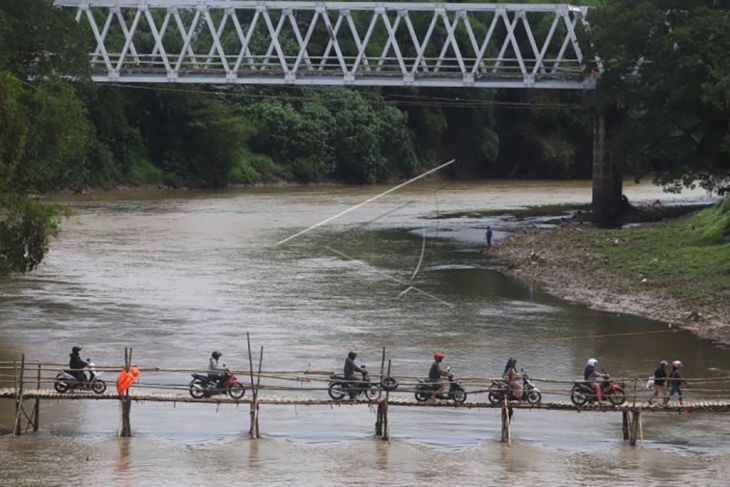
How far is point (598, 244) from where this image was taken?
61125 mm

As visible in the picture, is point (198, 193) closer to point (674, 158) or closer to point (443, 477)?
point (674, 158)

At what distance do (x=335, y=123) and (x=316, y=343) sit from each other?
71.4 metres

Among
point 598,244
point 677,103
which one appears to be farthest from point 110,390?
point 677,103

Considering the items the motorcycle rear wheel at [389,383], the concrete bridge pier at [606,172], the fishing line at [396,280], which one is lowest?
the motorcycle rear wheel at [389,383]

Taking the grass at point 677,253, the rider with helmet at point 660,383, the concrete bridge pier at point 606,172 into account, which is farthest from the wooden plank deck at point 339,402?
the concrete bridge pier at point 606,172

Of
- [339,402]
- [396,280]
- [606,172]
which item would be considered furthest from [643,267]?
[606,172]

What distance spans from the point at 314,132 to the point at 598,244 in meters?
51.8

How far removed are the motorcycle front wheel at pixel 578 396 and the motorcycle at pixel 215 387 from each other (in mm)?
7174

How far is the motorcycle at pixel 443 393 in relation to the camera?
105ft

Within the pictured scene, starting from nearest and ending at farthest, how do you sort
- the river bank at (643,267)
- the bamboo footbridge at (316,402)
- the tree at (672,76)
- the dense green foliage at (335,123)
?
1. the bamboo footbridge at (316,402)
2. the dense green foliage at (335,123)
3. the river bank at (643,267)
4. the tree at (672,76)

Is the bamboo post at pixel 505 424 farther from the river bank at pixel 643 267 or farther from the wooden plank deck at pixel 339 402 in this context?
the river bank at pixel 643 267

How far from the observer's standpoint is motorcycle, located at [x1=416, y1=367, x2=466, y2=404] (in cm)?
3209

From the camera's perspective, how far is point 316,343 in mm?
42062

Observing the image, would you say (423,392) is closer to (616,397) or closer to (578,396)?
(578,396)
